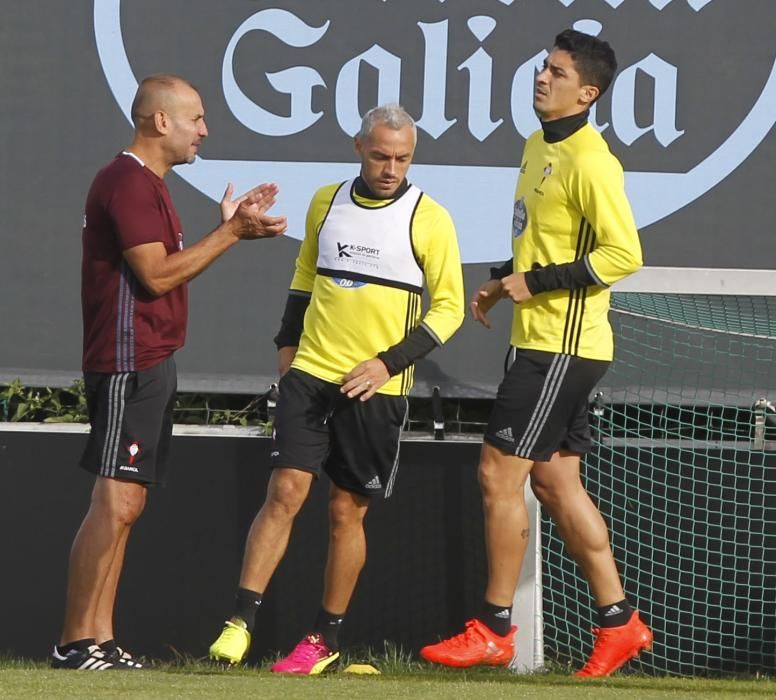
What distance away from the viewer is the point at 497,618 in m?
4.15

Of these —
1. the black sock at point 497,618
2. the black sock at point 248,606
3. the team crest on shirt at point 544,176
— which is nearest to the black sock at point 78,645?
the black sock at point 248,606

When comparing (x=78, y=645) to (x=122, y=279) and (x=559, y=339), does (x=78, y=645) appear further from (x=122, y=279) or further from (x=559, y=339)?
(x=559, y=339)

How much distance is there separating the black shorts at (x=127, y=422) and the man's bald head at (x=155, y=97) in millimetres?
772

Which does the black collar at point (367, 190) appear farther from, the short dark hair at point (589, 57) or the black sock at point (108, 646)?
the black sock at point (108, 646)

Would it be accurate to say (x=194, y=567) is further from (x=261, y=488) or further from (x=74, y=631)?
(x=74, y=631)

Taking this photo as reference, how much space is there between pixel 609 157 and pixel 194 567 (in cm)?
202

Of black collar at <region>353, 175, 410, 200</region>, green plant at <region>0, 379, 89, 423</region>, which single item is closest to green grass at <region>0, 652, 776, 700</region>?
green plant at <region>0, 379, 89, 423</region>

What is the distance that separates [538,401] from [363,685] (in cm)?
96

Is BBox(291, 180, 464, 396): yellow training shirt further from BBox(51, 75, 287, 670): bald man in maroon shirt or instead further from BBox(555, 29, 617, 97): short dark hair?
BBox(555, 29, 617, 97): short dark hair

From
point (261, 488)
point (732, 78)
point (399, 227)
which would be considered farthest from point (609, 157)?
point (261, 488)

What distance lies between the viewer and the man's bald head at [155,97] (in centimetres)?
422

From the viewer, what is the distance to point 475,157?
17.4 ft

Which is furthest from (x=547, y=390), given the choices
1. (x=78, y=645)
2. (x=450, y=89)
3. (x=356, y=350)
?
(x=450, y=89)

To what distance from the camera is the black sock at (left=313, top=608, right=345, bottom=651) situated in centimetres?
434
